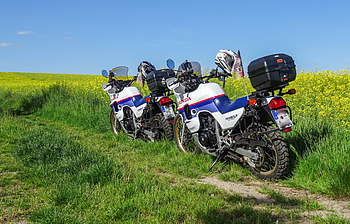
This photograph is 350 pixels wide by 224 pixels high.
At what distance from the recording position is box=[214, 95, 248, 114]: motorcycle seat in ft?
15.1

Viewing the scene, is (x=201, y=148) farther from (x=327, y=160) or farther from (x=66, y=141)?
(x=66, y=141)

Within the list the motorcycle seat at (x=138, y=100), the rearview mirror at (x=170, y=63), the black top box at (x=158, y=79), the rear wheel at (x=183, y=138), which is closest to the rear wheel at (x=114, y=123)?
the motorcycle seat at (x=138, y=100)

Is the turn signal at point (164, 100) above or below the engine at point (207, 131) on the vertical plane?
above

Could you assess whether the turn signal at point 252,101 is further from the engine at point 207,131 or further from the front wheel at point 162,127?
the front wheel at point 162,127

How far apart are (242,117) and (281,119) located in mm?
586

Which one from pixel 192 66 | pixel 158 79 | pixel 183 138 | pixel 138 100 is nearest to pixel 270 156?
pixel 183 138

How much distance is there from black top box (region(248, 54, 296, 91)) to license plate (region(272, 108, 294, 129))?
341 millimetres

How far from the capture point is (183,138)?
19.5 ft

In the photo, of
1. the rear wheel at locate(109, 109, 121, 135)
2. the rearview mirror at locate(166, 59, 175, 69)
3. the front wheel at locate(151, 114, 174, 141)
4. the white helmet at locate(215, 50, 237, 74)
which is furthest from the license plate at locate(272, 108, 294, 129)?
the rear wheel at locate(109, 109, 121, 135)

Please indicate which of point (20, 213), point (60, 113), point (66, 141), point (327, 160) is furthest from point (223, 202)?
point (60, 113)

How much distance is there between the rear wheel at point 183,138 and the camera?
5.93 meters

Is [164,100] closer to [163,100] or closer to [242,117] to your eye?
[163,100]

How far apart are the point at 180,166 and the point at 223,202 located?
1659 mm

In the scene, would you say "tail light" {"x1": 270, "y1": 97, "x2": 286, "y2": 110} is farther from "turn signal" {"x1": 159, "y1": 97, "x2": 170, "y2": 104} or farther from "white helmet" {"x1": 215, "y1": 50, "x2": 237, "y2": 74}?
"turn signal" {"x1": 159, "y1": 97, "x2": 170, "y2": 104}
